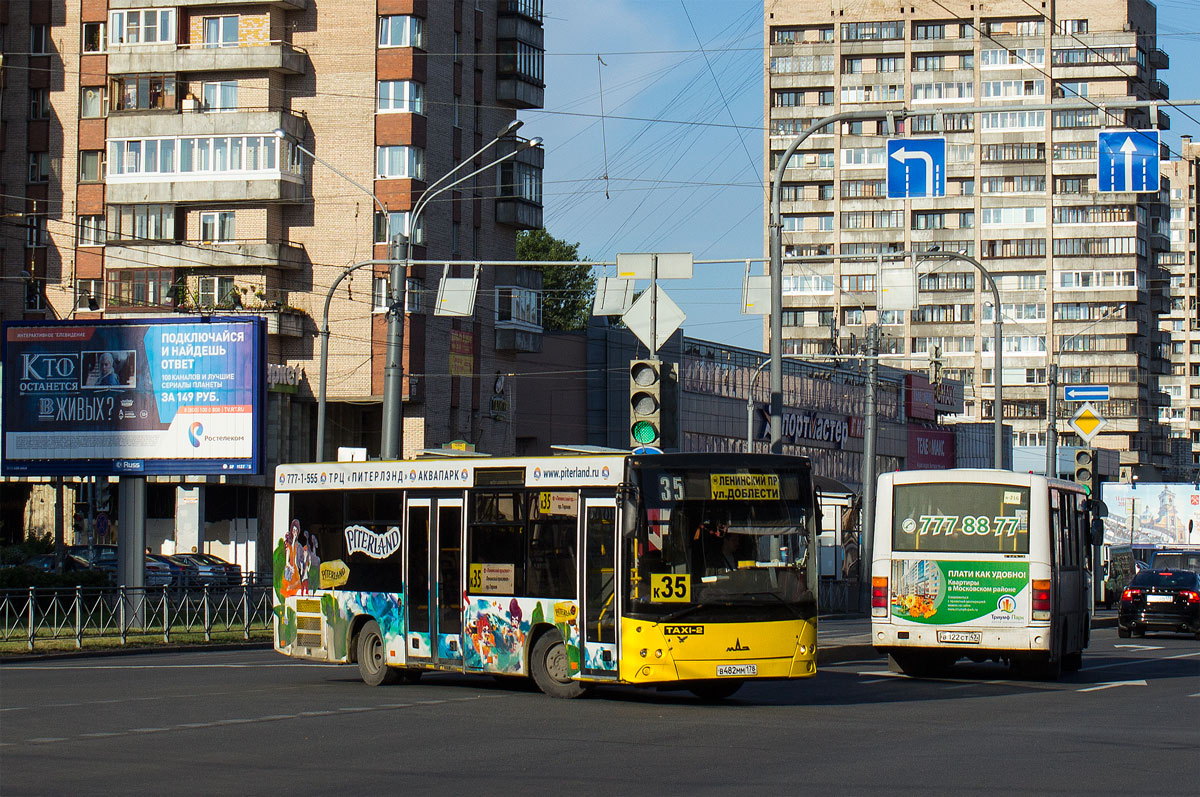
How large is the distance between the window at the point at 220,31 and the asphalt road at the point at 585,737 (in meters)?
39.9

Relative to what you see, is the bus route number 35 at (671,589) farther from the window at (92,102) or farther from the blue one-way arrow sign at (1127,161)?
the window at (92,102)

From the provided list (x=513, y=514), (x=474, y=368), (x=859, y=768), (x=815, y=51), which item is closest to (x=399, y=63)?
(x=474, y=368)

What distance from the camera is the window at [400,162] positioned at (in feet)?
181

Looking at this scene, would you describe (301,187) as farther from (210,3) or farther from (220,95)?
(210,3)

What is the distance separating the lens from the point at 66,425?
32.6 m

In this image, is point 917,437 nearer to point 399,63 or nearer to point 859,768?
point 399,63

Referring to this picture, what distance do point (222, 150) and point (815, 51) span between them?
210 ft

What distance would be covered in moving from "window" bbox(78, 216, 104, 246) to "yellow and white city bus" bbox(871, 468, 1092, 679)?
4346 centimetres

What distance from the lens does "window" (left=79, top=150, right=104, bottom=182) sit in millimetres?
60500

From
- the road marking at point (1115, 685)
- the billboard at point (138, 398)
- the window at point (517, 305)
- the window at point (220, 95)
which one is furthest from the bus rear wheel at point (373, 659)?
the window at point (220, 95)

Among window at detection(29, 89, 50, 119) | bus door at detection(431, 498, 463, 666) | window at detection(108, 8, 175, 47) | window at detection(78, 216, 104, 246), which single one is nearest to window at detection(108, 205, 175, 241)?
window at detection(78, 216, 104, 246)

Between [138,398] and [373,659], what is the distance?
14.3 meters

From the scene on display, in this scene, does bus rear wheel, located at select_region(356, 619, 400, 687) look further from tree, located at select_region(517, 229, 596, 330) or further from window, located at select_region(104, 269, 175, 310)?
tree, located at select_region(517, 229, 596, 330)

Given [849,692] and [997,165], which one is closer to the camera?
[849,692]
